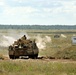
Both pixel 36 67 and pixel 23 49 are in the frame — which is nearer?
pixel 36 67

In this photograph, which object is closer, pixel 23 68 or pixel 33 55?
pixel 23 68

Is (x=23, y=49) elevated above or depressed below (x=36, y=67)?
above

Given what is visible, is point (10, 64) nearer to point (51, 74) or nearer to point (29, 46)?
point (51, 74)

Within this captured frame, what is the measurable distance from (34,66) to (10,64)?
220 centimetres

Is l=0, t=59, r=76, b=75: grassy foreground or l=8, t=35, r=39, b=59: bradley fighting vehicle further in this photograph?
l=8, t=35, r=39, b=59: bradley fighting vehicle

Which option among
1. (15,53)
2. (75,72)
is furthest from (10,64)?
(15,53)

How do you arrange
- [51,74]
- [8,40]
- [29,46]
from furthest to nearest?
[8,40] → [29,46] → [51,74]

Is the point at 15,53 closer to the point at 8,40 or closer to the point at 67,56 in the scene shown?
the point at 67,56

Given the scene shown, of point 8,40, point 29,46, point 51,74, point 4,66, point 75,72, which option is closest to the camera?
point 51,74

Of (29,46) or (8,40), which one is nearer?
(29,46)

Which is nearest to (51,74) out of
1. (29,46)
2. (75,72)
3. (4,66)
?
(75,72)

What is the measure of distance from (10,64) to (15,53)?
38.7ft

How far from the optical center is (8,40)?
3501 inches

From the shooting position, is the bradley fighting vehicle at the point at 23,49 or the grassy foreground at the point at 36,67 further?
the bradley fighting vehicle at the point at 23,49
